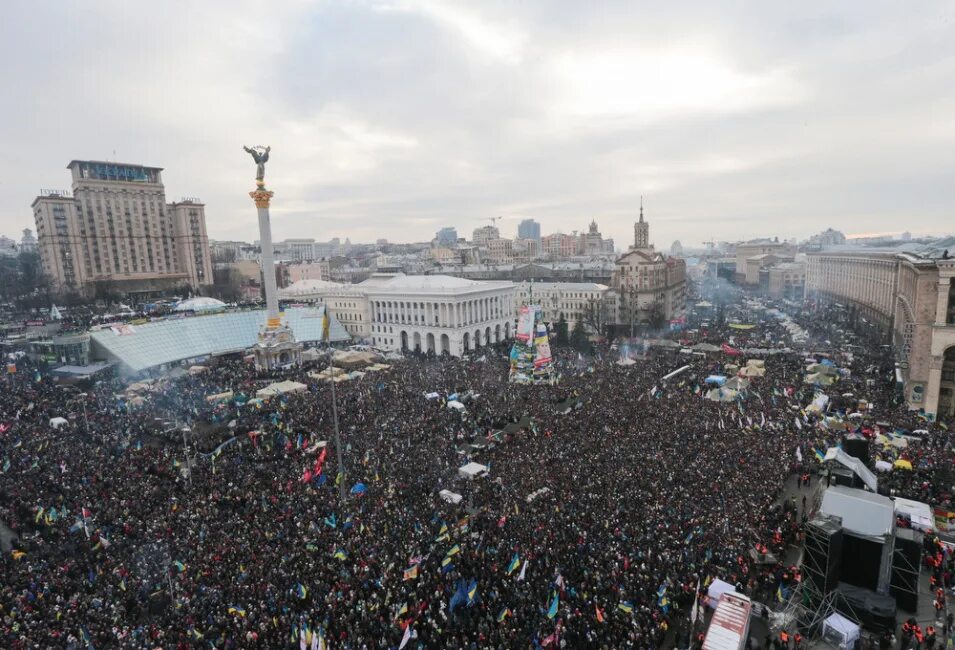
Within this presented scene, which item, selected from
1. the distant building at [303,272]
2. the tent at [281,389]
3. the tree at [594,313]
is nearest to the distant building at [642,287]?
the tree at [594,313]

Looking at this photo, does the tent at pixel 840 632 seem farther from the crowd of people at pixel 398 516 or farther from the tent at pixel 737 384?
the tent at pixel 737 384

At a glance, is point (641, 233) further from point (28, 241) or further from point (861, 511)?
point (28, 241)

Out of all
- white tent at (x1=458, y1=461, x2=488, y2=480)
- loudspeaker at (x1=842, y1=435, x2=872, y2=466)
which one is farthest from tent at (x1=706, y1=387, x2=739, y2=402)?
white tent at (x1=458, y1=461, x2=488, y2=480)

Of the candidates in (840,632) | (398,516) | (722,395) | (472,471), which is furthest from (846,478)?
(722,395)

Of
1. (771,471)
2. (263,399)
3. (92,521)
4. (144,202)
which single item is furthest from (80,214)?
(771,471)

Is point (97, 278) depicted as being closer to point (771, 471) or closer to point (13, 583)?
point (13, 583)
